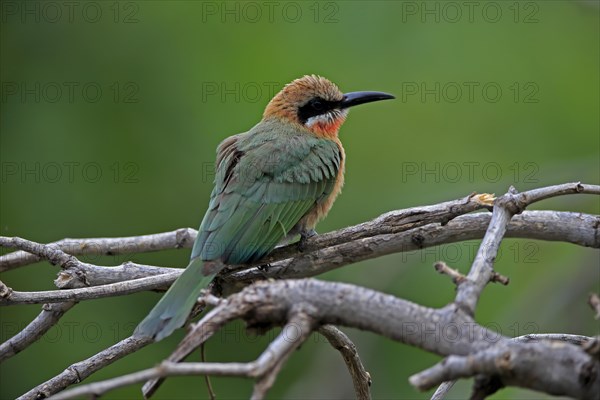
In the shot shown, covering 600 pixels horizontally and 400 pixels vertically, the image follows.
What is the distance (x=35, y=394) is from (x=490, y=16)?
4481 mm

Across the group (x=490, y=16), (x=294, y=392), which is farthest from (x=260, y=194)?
(x=490, y=16)

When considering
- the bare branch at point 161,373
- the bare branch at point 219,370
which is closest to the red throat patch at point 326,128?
the bare branch at point 219,370

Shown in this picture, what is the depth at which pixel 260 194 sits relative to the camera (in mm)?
3418

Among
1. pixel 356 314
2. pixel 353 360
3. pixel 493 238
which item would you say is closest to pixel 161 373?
pixel 356 314

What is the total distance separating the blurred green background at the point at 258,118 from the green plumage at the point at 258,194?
1091mm

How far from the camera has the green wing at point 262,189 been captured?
315 centimetres

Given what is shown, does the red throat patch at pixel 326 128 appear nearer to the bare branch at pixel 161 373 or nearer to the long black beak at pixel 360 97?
the long black beak at pixel 360 97

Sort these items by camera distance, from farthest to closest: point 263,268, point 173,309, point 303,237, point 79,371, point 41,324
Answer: point 303,237 → point 263,268 → point 41,324 → point 173,309 → point 79,371

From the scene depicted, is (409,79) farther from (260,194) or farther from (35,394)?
(35,394)

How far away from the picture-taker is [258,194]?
11.2 feet

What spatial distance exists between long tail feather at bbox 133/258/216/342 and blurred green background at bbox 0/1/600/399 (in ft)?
6.12

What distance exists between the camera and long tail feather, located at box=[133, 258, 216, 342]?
2572mm

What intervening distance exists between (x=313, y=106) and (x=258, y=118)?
4.47 ft

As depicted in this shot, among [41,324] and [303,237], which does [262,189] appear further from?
[41,324]
